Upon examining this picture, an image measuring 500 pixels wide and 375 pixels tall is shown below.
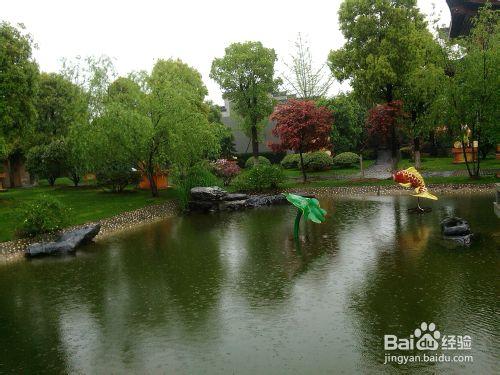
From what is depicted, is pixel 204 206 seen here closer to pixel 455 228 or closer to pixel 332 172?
pixel 455 228

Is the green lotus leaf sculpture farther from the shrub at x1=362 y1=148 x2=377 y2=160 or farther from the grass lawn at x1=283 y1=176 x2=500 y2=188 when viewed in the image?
the shrub at x1=362 y1=148 x2=377 y2=160

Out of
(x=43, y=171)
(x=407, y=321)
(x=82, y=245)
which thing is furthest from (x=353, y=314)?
(x=43, y=171)

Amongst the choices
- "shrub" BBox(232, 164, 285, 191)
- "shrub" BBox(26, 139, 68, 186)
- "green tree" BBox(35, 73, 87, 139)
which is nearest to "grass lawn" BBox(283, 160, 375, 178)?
"shrub" BBox(232, 164, 285, 191)

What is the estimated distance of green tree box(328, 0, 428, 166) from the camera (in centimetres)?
2775

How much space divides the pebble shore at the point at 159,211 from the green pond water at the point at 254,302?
1.89 m

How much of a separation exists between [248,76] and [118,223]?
63.2 ft

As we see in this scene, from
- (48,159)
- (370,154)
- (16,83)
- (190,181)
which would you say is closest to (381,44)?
(370,154)

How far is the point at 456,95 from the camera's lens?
23859 millimetres

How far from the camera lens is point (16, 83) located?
73.4 feet

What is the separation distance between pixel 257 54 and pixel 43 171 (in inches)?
667

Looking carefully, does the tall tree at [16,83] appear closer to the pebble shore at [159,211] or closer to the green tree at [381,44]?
the pebble shore at [159,211]

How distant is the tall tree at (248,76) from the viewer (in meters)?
35.0

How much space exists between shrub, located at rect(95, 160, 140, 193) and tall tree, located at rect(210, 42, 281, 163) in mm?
11939

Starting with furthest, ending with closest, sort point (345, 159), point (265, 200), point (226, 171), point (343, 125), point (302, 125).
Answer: point (343, 125)
point (345, 159)
point (226, 171)
point (302, 125)
point (265, 200)
